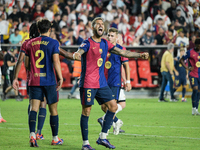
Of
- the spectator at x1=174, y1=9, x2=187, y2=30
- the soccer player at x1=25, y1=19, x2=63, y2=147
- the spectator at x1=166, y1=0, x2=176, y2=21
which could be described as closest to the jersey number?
the soccer player at x1=25, y1=19, x2=63, y2=147

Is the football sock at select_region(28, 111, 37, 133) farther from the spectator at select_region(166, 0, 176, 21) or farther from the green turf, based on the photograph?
the spectator at select_region(166, 0, 176, 21)

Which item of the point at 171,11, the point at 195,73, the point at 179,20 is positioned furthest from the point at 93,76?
the point at 171,11

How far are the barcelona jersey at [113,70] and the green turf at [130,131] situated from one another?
1.14 meters

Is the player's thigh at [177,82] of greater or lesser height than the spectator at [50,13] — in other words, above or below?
below

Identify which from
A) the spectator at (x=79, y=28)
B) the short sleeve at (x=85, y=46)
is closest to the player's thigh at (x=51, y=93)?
the short sleeve at (x=85, y=46)

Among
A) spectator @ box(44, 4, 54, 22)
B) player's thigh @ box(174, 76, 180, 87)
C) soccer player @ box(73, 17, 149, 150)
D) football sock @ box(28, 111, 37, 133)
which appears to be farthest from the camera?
spectator @ box(44, 4, 54, 22)

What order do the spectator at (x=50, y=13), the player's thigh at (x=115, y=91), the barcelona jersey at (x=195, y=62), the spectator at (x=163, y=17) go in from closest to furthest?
the player's thigh at (x=115, y=91) < the barcelona jersey at (x=195, y=62) < the spectator at (x=50, y=13) < the spectator at (x=163, y=17)

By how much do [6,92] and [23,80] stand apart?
4.51 feet

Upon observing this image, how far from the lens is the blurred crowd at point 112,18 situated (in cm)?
1989

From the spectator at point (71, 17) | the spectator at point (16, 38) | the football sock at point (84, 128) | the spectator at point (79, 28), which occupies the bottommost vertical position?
the football sock at point (84, 128)

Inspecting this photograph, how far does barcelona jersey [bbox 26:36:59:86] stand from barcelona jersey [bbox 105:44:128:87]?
6.54 ft

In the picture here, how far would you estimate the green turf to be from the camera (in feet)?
23.6

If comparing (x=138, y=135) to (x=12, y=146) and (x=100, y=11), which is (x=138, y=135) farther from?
(x=100, y=11)

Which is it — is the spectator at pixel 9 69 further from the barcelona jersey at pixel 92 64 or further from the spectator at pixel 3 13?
the barcelona jersey at pixel 92 64
